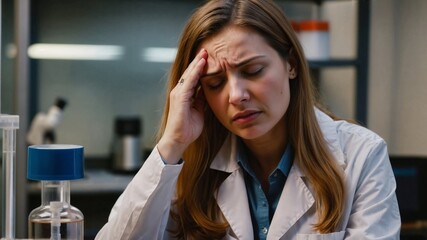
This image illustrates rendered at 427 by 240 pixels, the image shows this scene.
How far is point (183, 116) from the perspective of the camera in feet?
4.96

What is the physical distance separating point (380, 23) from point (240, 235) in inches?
73.3

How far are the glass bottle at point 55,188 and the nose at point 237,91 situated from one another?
0.34 meters

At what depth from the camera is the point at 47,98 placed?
317cm

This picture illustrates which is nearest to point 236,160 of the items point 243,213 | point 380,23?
point 243,213

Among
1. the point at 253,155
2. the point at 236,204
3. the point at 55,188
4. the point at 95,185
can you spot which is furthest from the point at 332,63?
the point at 55,188

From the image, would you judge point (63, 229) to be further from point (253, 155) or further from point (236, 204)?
point (253, 155)

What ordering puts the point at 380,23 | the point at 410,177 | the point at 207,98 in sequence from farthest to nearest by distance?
the point at 380,23 < the point at 410,177 < the point at 207,98

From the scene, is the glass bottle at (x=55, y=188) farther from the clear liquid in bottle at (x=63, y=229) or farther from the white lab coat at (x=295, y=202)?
the white lab coat at (x=295, y=202)

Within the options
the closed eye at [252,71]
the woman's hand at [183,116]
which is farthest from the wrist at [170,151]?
the closed eye at [252,71]

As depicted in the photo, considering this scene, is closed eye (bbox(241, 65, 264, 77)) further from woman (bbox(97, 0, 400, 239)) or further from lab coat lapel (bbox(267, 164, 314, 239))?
lab coat lapel (bbox(267, 164, 314, 239))

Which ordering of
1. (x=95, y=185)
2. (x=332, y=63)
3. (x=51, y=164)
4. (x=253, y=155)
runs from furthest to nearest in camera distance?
1. (x=332, y=63)
2. (x=95, y=185)
3. (x=253, y=155)
4. (x=51, y=164)

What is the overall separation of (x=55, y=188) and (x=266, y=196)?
1.71 feet

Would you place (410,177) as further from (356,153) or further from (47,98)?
(47,98)

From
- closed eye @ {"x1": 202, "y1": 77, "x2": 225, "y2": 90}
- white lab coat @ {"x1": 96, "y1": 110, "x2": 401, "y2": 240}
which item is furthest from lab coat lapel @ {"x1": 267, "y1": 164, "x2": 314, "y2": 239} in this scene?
closed eye @ {"x1": 202, "y1": 77, "x2": 225, "y2": 90}
